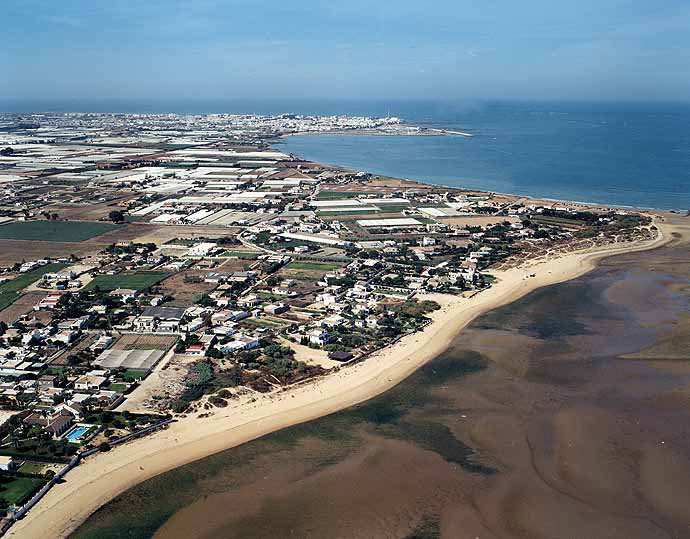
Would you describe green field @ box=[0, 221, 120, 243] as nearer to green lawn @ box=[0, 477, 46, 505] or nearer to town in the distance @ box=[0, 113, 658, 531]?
→ town in the distance @ box=[0, 113, 658, 531]

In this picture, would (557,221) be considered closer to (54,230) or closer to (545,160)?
(54,230)

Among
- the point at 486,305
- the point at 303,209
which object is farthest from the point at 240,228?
the point at 486,305

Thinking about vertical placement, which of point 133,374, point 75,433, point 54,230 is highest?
point 54,230

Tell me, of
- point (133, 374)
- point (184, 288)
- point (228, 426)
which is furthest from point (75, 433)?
point (184, 288)

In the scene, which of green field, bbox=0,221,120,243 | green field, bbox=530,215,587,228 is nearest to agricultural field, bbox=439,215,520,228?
green field, bbox=530,215,587,228

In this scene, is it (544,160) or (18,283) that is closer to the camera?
(18,283)

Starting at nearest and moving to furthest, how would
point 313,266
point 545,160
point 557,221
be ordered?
point 313,266
point 557,221
point 545,160

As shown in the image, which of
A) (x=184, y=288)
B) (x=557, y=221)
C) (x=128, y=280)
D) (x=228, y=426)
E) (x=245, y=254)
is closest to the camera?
(x=228, y=426)
